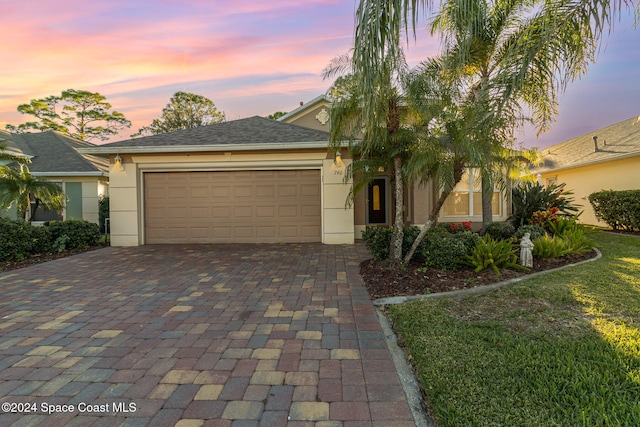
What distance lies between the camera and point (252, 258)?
24.7ft

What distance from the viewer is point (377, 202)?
11.2 m

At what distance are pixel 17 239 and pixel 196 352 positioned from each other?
24.8 feet

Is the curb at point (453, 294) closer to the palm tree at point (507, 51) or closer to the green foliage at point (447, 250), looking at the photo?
the green foliage at point (447, 250)

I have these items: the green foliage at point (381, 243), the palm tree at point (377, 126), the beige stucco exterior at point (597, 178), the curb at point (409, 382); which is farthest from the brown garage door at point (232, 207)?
the beige stucco exterior at point (597, 178)

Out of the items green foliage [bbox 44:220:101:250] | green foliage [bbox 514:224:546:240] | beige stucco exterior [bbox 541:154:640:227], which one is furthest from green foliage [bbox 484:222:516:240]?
green foliage [bbox 44:220:101:250]

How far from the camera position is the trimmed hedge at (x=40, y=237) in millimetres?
7457

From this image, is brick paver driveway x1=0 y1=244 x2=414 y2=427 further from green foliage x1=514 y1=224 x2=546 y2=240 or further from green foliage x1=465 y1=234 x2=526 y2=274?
green foliage x1=514 y1=224 x2=546 y2=240

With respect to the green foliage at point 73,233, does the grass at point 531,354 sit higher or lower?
lower

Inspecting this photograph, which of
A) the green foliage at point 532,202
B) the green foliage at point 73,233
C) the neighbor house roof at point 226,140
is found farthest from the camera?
the green foliage at point 532,202

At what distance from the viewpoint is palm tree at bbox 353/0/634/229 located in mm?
3549

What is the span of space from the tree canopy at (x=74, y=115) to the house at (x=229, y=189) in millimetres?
23156

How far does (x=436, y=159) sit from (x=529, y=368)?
132 inches

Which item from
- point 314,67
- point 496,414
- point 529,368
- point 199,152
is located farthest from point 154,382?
point 199,152

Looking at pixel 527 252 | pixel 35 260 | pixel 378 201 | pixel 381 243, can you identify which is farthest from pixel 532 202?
pixel 35 260
